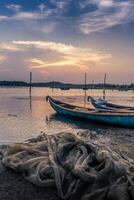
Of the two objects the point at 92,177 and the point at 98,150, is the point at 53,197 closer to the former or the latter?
the point at 92,177

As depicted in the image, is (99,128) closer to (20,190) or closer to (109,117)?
(109,117)

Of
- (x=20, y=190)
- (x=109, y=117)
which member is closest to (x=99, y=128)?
(x=109, y=117)

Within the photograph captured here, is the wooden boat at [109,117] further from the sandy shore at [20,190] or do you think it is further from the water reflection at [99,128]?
the sandy shore at [20,190]

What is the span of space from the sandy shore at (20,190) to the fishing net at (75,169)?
0.14m

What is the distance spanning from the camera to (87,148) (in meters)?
8.12

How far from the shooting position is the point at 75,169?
23.2 feet

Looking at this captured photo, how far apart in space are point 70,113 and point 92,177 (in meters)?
24.6

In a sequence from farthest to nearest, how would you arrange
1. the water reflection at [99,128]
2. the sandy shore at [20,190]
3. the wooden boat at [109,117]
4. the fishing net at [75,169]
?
the wooden boat at [109,117]
the water reflection at [99,128]
the sandy shore at [20,190]
the fishing net at [75,169]

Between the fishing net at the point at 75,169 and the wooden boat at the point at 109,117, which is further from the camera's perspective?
the wooden boat at the point at 109,117

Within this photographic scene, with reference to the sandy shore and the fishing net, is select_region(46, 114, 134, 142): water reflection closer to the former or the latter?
the fishing net

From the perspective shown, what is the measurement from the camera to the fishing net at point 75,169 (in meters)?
6.71

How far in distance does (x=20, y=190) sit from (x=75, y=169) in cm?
135

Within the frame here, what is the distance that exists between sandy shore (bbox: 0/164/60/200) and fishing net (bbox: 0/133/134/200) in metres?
0.14

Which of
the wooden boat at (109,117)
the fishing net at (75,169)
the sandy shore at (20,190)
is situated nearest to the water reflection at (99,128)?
the wooden boat at (109,117)
